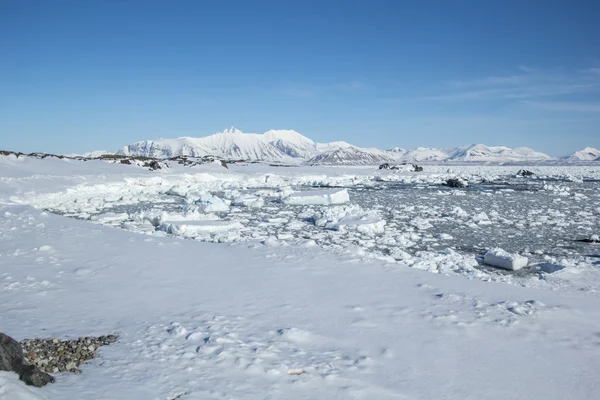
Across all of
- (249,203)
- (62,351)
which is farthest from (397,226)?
(62,351)

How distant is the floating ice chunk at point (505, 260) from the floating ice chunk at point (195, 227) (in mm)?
5243

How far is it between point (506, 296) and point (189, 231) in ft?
20.6

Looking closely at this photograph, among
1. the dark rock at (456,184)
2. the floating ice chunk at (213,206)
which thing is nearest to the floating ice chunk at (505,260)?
the floating ice chunk at (213,206)

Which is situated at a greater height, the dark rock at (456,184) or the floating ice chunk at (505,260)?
the dark rock at (456,184)

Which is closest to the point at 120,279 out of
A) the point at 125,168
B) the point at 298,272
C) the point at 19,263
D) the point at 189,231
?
the point at 19,263

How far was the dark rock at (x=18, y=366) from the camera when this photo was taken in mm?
2625

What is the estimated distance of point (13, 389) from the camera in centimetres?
241

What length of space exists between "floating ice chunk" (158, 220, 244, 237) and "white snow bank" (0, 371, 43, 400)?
20.5ft

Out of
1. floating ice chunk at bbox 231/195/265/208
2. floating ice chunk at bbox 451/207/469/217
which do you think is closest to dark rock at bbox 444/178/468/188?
floating ice chunk at bbox 451/207/469/217

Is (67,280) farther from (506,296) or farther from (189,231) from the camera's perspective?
(506,296)

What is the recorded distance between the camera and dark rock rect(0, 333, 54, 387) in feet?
8.61

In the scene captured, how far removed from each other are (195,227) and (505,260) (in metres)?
5.93

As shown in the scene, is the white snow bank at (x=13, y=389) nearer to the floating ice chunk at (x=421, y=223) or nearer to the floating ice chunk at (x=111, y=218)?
the floating ice chunk at (x=111, y=218)

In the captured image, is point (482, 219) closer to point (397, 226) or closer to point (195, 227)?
point (397, 226)
